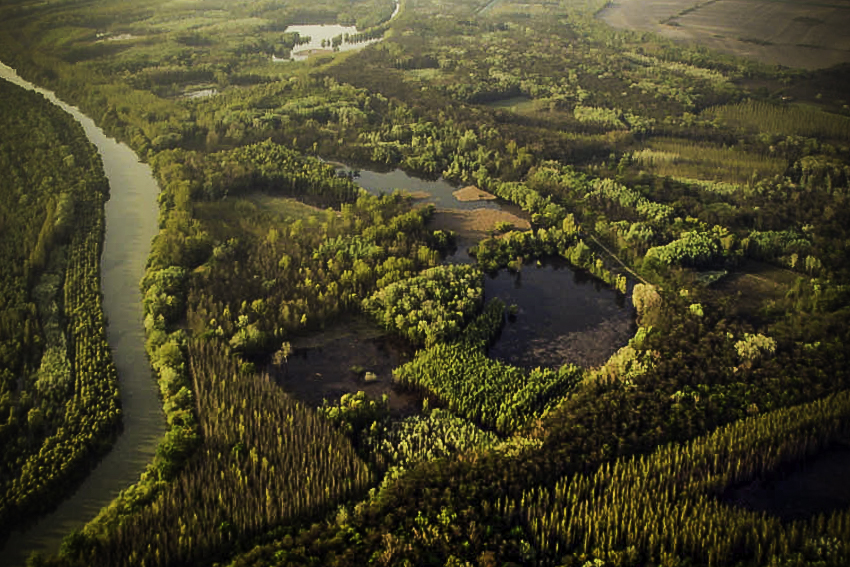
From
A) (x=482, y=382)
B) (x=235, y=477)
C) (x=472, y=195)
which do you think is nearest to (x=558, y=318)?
(x=482, y=382)

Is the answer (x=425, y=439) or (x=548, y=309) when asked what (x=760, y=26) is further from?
(x=425, y=439)

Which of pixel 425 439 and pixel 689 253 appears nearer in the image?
pixel 425 439

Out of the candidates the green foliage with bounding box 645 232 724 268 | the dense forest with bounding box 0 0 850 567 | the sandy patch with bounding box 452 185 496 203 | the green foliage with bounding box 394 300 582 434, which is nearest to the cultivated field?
the dense forest with bounding box 0 0 850 567

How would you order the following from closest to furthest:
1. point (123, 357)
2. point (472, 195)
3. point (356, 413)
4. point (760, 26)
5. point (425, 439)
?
point (425, 439)
point (356, 413)
point (123, 357)
point (472, 195)
point (760, 26)

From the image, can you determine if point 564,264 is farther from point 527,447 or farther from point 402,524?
point 402,524

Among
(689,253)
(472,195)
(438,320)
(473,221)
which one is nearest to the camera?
(438,320)

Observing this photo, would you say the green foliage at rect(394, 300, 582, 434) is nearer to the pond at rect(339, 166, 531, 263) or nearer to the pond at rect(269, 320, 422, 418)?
the pond at rect(269, 320, 422, 418)

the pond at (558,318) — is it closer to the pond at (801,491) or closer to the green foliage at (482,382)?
the green foliage at (482,382)
